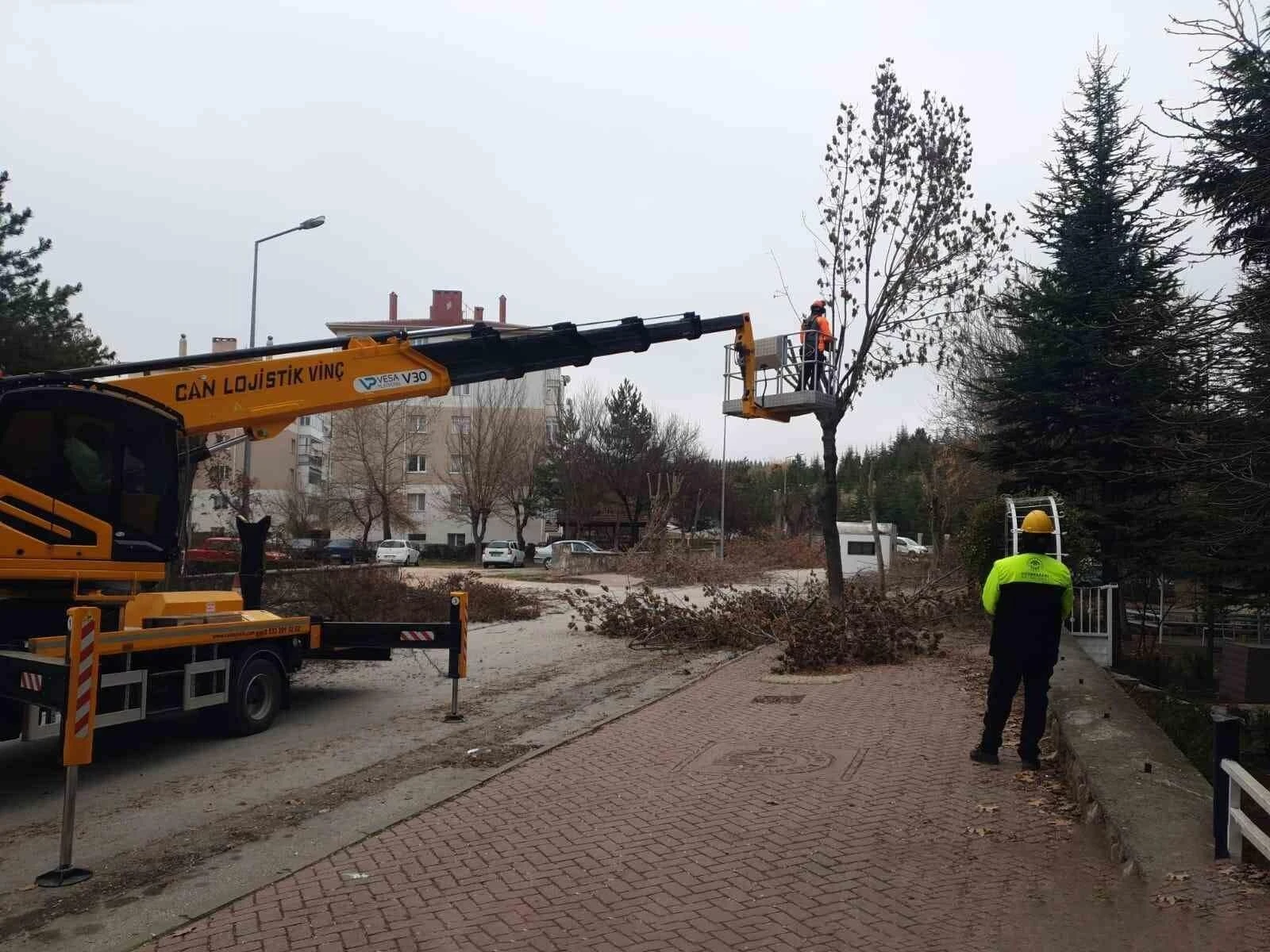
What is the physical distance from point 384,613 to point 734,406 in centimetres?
776

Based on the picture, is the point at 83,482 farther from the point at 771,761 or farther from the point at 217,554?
the point at 217,554

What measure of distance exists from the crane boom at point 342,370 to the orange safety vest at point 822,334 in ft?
9.17

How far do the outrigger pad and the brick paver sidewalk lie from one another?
4.92m

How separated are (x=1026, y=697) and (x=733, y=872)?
3.04 metres

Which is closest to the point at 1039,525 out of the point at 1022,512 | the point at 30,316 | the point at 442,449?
the point at 1022,512

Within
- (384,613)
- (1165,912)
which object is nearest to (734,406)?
(384,613)

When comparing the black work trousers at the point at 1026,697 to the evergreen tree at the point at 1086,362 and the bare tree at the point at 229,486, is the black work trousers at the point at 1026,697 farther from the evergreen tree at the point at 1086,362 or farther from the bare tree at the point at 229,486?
the bare tree at the point at 229,486

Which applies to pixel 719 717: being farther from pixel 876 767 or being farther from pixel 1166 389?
pixel 1166 389

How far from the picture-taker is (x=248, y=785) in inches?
312

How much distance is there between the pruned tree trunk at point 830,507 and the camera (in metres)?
17.8

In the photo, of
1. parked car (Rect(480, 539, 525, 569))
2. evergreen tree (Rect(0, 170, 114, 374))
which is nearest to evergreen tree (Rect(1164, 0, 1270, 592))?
evergreen tree (Rect(0, 170, 114, 374))

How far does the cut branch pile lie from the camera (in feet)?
43.0

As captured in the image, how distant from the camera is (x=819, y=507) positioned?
60.9 feet

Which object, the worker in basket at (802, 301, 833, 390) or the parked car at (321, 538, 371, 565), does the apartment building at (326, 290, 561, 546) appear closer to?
the parked car at (321, 538, 371, 565)
